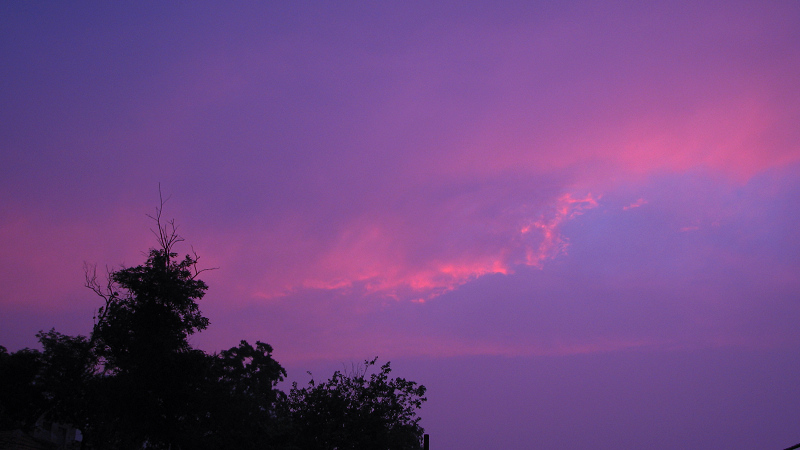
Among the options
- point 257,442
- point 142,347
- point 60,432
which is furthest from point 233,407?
point 60,432

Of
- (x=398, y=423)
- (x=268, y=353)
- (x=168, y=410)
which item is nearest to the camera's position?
(x=168, y=410)

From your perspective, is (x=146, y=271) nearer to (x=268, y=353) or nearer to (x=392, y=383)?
(x=392, y=383)

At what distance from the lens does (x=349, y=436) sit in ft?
97.9

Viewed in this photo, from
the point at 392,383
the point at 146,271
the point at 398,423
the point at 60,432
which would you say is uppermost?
the point at 146,271

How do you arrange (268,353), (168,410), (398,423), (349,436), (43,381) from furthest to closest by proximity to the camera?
(268,353), (43,381), (398,423), (349,436), (168,410)

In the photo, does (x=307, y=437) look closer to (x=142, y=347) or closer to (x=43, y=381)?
(x=142, y=347)

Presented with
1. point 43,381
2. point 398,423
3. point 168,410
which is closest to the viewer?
point 168,410

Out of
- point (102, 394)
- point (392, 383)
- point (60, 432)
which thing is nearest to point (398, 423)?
point (392, 383)

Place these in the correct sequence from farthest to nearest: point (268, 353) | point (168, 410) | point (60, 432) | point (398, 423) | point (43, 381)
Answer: point (268, 353) → point (60, 432) → point (43, 381) → point (398, 423) → point (168, 410)

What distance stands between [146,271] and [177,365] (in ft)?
14.5

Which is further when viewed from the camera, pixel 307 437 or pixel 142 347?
pixel 307 437

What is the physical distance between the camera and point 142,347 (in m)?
23.2

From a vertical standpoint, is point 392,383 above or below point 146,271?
below

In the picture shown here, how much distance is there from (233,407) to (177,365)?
9.62 feet
